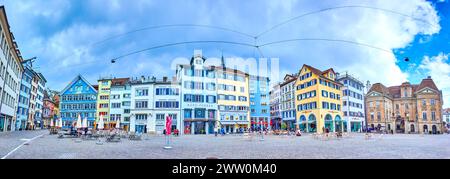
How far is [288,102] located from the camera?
7000cm

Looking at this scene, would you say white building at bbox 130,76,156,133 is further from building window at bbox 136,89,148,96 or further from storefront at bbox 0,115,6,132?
storefront at bbox 0,115,6,132

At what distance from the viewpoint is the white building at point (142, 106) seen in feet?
179

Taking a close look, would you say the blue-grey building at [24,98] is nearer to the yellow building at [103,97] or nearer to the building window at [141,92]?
the yellow building at [103,97]

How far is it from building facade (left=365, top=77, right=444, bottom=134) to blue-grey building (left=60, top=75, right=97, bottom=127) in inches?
2859

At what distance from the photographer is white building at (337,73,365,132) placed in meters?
63.2

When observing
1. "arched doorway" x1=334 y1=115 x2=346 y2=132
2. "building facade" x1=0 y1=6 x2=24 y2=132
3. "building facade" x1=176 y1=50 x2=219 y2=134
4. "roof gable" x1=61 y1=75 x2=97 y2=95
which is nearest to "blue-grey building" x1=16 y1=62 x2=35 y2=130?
"building facade" x1=0 y1=6 x2=24 y2=132

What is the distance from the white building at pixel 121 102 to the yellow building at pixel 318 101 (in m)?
40.3

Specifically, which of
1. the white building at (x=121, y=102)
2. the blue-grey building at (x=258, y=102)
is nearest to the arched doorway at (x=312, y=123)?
the blue-grey building at (x=258, y=102)

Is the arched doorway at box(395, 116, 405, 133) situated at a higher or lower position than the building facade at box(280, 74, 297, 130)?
lower

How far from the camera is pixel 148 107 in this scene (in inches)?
2164

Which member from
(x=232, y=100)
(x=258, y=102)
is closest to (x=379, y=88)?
(x=258, y=102)
